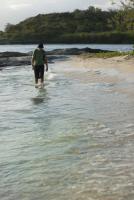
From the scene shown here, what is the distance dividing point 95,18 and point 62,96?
129993mm

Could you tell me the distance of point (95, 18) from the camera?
145250mm

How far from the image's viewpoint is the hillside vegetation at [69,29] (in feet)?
384

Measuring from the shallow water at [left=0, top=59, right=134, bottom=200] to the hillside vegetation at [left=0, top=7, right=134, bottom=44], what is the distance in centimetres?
9612

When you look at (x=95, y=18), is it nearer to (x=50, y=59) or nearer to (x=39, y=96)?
(x=50, y=59)

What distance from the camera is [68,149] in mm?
8758

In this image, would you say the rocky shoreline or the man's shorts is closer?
the man's shorts

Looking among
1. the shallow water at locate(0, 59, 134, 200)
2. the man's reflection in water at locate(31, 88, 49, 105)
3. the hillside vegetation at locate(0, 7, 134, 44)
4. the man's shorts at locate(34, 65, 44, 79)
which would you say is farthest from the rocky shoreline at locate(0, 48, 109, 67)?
the hillside vegetation at locate(0, 7, 134, 44)

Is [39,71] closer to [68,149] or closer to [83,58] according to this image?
[68,149]

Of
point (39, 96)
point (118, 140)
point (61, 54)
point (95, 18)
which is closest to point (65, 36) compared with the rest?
point (95, 18)

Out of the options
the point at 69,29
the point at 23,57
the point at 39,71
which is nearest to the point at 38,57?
the point at 39,71

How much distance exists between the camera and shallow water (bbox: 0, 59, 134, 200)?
259 inches

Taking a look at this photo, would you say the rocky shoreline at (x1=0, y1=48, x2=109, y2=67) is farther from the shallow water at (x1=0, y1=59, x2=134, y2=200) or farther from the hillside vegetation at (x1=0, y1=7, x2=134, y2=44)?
the hillside vegetation at (x1=0, y1=7, x2=134, y2=44)

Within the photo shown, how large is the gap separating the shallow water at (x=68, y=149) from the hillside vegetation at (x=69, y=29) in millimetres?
96124

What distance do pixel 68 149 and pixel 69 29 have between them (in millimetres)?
132742
